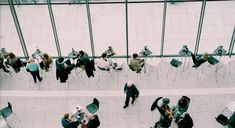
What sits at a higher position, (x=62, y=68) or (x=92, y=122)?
(x=62, y=68)

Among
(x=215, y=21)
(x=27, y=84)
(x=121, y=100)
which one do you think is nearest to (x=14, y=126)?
(x=27, y=84)

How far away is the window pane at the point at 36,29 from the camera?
20.6m

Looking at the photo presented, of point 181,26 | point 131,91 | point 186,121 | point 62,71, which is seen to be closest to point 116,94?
point 131,91

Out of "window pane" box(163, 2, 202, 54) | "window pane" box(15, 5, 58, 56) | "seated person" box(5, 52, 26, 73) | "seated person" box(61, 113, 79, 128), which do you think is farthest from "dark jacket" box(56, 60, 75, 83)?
"window pane" box(163, 2, 202, 54)

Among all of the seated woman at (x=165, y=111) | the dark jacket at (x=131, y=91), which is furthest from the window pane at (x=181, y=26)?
the seated woman at (x=165, y=111)

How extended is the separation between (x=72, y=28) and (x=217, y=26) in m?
7.34

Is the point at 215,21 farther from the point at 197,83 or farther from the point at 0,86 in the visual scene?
the point at 0,86

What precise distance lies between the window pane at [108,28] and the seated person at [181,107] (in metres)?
6.11

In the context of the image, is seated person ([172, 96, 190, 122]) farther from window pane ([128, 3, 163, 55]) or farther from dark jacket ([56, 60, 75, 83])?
window pane ([128, 3, 163, 55])

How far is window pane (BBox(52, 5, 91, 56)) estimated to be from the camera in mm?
20531

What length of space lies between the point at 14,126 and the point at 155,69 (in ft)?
19.5

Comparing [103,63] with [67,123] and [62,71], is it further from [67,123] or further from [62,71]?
[67,123]

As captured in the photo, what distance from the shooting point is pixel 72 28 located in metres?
21.7

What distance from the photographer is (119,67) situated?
17.2m
